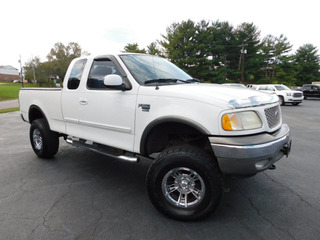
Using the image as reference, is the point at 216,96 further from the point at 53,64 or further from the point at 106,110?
the point at 53,64

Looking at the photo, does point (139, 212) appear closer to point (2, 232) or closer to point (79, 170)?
point (2, 232)

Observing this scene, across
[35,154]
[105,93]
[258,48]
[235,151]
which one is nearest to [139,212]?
[235,151]

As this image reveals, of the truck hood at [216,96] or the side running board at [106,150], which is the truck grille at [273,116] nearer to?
the truck hood at [216,96]

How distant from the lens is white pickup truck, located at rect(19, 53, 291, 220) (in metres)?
2.16

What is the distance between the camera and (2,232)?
225 cm

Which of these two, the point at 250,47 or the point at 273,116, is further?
the point at 250,47

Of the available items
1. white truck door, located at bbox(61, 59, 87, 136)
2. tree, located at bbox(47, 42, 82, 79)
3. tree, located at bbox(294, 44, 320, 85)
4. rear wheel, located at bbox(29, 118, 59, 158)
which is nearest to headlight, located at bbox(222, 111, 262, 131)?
white truck door, located at bbox(61, 59, 87, 136)

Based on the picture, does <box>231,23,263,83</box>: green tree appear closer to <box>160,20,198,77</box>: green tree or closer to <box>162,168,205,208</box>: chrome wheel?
<box>160,20,198,77</box>: green tree

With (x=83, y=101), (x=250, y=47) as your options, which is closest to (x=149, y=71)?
(x=83, y=101)

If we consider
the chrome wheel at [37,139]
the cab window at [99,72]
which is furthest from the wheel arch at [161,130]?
the chrome wheel at [37,139]

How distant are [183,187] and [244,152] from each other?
842 millimetres

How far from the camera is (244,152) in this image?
2.07m

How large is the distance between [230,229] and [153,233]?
0.82 meters

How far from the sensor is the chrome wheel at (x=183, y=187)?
246 cm
